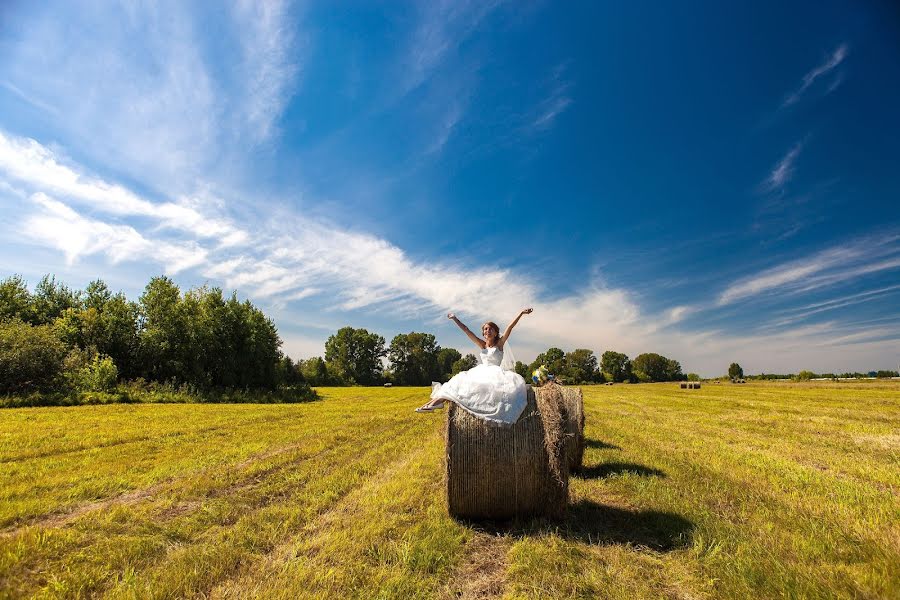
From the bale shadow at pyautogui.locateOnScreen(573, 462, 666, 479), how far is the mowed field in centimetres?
7

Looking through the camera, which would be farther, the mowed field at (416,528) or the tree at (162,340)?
the tree at (162,340)

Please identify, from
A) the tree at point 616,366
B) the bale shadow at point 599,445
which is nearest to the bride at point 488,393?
the bale shadow at point 599,445

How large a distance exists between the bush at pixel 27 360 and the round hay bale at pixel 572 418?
30323 millimetres

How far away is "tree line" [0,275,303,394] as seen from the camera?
31.7 metres

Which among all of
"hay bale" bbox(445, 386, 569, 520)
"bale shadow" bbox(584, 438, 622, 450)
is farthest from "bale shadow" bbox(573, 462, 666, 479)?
"hay bale" bbox(445, 386, 569, 520)

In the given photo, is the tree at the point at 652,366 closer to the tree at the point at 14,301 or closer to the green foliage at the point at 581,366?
the green foliage at the point at 581,366

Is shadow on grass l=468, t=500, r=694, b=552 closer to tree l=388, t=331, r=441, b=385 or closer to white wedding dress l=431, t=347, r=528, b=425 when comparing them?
white wedding dress l=431, t=347, r=528, b=425

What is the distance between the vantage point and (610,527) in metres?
5.00

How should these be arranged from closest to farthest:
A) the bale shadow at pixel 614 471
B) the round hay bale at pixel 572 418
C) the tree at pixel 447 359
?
1. the round hay bale at pixel 572 418
2. the bale shadow at pixel 614 471
3. the tree at pixel 447 359

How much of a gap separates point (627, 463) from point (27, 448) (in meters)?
13.3

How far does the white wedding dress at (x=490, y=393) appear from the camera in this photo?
210 inches

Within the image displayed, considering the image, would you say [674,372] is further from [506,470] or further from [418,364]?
[506,470]

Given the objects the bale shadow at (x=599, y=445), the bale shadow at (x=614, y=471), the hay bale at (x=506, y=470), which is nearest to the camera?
the hay bale at (x=506, y=470)

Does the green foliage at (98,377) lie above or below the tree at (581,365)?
below
